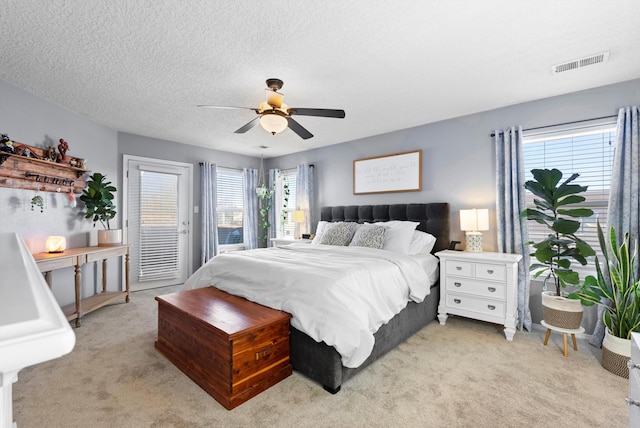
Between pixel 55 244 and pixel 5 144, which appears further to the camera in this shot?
pixel 55 244

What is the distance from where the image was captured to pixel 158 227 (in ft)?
16.7

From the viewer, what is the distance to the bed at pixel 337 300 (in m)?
2.14

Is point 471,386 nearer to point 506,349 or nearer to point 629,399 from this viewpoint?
point 506,349

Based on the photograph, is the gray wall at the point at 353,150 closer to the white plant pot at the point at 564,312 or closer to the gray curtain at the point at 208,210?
the gray curtain at the point at 208,210

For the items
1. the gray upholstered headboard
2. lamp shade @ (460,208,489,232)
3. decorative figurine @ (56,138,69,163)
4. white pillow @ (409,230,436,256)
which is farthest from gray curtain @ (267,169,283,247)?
lamp shade @ (460,208,489,232)

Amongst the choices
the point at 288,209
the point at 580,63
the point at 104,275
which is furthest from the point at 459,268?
the point at 104,275

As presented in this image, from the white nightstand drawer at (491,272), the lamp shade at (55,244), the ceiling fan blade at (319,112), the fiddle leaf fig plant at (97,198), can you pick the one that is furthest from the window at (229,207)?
the white nightstand drawer at (491,272)

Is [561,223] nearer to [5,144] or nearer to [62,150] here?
[5,144]

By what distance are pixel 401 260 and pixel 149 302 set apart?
11.4ft

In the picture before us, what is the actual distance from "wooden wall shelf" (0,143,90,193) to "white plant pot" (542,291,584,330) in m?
5.26

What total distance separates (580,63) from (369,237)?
8.27ft

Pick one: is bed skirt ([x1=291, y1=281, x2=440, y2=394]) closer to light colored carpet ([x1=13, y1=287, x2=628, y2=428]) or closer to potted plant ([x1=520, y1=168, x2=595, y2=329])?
light colored carpet ([x1=13, y1=287, x2=628, y2=428])

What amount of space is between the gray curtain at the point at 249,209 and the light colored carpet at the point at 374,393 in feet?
11.4

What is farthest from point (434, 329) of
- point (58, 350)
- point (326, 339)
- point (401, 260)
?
point (58, 350)
